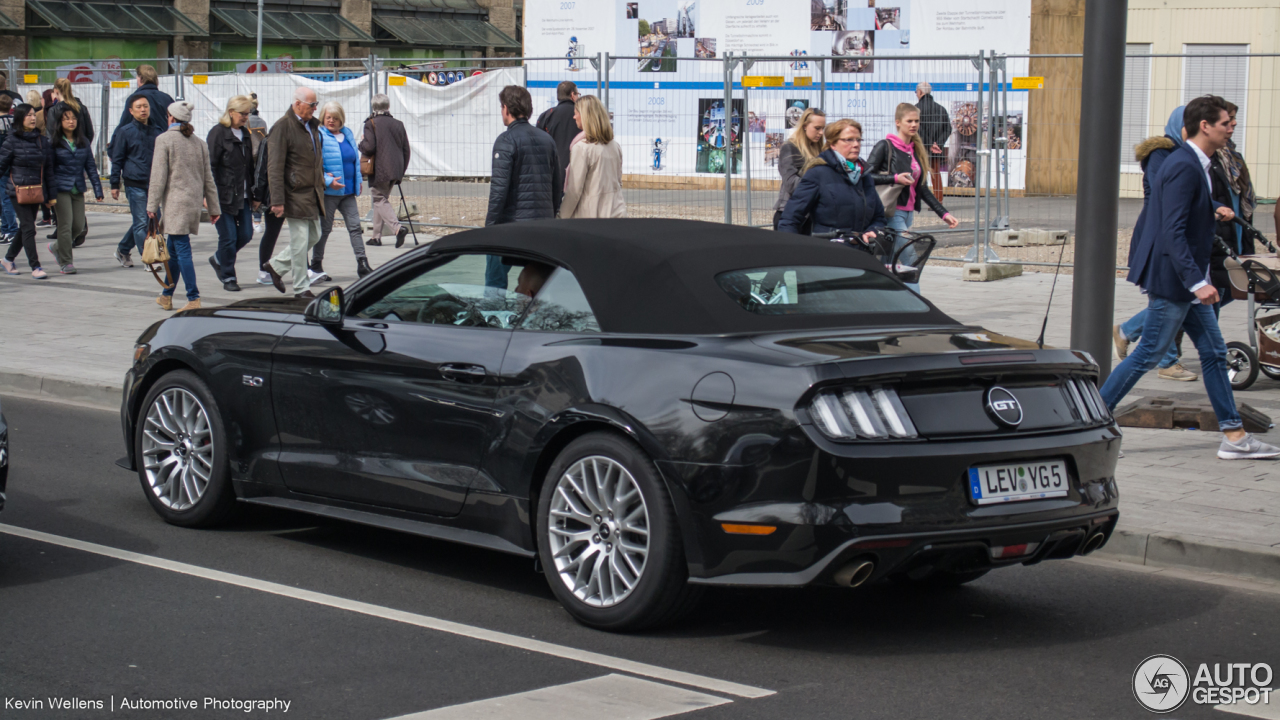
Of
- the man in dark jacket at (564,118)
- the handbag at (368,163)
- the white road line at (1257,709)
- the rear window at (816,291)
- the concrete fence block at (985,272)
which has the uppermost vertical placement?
the man in dark jacket at (564,118)

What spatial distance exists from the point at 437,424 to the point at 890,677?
1.98m

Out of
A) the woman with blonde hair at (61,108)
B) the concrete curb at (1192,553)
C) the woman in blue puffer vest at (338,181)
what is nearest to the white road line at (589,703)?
the concrete curb at (1192,553)

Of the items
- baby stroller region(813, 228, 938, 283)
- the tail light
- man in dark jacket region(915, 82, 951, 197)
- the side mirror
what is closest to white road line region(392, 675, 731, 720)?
the tail light

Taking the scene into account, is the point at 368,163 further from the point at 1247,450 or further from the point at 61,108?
the point at 1247,450

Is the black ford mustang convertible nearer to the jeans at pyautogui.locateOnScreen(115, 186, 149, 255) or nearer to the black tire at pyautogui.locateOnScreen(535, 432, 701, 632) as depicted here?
the black tire at pyautogui.locateOnScreen(535, 432, 701, 632)

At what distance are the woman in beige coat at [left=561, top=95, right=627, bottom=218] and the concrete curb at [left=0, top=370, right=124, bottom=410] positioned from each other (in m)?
3.41

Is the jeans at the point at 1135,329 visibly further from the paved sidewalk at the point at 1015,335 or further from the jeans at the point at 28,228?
the jeans at the point at 28,228

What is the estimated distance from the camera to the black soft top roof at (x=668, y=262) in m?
5.29

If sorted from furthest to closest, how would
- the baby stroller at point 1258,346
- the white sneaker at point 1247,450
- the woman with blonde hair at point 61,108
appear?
the woman with blonde hair at point 61,108
the baby stroller at point 1258,346
the white sneaker at point 1247,450

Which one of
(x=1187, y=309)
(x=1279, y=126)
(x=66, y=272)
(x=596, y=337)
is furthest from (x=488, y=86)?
(x=596, y=337)

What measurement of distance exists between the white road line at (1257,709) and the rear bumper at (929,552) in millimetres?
780

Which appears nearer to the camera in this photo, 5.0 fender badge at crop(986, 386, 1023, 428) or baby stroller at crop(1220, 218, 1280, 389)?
5.0 fender badge at crop(986, 386, 1023, 428)

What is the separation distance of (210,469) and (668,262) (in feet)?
8.03

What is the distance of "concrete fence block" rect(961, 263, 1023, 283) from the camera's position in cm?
1616
